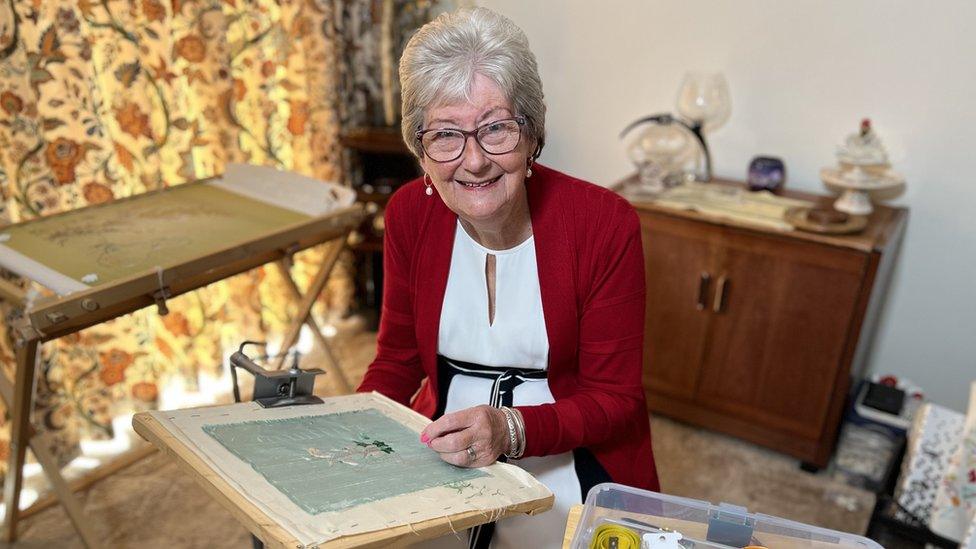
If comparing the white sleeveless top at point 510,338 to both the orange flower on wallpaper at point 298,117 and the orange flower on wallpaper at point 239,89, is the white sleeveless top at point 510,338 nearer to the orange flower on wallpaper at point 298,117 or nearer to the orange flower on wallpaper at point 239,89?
the orange flower on wallpaper at point 239,89

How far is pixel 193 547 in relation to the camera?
197cm

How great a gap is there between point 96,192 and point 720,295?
1.88m

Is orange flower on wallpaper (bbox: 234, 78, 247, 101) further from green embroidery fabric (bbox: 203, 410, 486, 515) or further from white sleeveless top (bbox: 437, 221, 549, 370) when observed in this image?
green embroidery fabric (bbox: 203, 410, 486, 515)

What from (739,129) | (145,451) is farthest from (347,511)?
(739,129)

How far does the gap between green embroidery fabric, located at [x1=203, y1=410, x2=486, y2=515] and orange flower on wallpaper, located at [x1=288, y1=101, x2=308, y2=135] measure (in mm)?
1831

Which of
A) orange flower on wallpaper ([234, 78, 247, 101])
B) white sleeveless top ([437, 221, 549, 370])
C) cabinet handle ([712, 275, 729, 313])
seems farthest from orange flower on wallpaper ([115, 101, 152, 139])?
cabinet handle ([712, 275, 729, 313])

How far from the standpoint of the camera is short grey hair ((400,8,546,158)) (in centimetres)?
110

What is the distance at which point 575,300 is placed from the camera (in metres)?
1.28

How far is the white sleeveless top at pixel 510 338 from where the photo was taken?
4.23 ft

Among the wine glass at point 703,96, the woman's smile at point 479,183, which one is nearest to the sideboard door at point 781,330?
the wine glass at point 703,96

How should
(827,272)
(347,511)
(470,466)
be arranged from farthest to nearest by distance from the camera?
(827,272)
(470,466)
(347,511)

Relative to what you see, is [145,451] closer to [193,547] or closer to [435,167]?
[193,547]

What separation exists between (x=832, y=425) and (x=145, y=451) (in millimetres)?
2123

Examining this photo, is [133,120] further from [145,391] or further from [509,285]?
[509,285]
